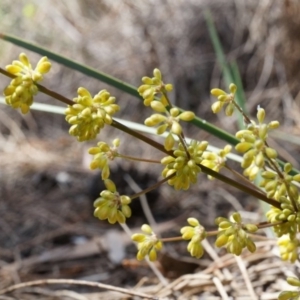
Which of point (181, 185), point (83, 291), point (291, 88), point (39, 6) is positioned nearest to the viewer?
point (181, 185)

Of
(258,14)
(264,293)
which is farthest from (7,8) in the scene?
(264,293)

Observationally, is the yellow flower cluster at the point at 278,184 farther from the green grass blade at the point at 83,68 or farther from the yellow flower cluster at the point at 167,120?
the green grass blade at the point at 83,68

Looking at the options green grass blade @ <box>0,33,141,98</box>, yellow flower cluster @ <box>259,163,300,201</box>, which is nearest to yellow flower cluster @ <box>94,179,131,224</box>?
yellow flower cluster @ <box>259,163,300,201</box>

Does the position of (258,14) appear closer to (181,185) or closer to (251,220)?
(251,220)

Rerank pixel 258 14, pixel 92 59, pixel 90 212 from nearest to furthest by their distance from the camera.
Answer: pixel 90 212
pixel 258 14
pixel 92 59

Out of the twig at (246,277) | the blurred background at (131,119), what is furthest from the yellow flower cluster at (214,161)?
the blurred background at (131,119)

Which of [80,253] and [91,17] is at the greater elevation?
[91,17]

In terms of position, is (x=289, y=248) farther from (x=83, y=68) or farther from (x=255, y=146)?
(x=83, y=68)
